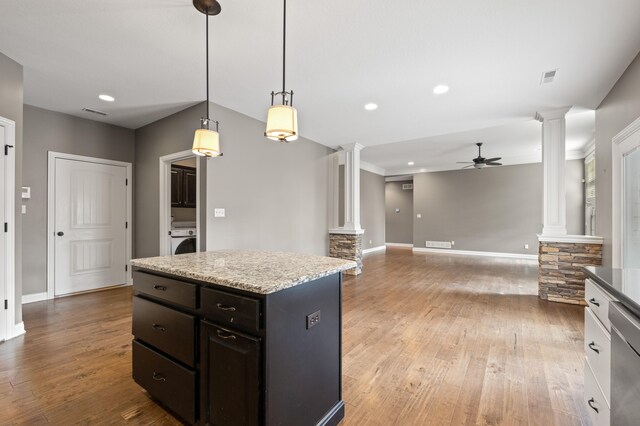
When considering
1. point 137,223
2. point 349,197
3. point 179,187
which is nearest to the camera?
point 137,223

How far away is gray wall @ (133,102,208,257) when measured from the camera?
12.8 feet

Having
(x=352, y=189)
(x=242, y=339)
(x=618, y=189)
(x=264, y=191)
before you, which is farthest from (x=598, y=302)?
(x=352, y=189)

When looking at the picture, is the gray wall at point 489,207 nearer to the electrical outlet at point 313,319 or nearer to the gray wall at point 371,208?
the gray wall at point 371,208

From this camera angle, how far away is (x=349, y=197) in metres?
5.95

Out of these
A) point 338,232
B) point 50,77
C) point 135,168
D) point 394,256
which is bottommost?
point 394,256

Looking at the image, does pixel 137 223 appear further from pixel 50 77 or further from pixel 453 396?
Answer: pixel 453 396

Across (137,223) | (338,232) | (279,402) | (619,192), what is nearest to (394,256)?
(338,232)

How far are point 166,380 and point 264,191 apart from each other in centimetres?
320

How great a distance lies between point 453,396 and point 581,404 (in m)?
0.75

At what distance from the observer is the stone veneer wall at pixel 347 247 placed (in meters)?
5.77

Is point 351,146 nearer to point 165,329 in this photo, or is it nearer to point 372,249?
point 372,249

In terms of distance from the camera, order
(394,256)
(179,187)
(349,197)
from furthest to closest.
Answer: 1. (394,256)
2. (349,197)
3. (179,187)

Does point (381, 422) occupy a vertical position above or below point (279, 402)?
below

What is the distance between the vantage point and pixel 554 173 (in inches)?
159
